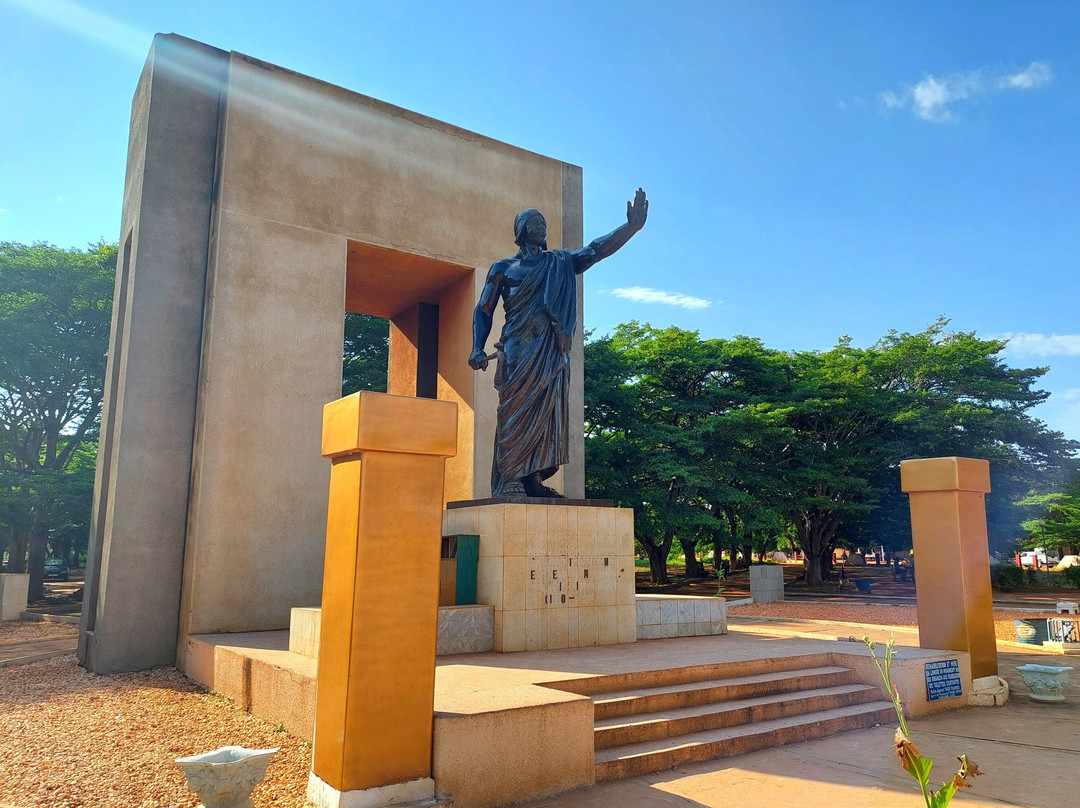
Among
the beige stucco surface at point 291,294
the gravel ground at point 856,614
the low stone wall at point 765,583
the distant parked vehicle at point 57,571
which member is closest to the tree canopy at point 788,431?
the low stone wall at point 765,583

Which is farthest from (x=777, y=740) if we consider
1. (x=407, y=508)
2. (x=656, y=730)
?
(x=407, y=508)

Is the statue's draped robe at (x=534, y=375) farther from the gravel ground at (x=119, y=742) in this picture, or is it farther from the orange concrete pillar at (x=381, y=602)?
the orange concrete pillar at (x=381, y=602)

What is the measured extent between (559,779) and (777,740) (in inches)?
73.8

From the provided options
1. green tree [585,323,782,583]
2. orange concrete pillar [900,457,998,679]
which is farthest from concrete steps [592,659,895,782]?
green tree [585,323,782,583]

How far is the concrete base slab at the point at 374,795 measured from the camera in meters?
3.67

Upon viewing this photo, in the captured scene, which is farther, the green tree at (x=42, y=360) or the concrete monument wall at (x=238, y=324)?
the green tree at (x=42, y=360)

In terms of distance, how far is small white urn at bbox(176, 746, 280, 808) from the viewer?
3.41 m

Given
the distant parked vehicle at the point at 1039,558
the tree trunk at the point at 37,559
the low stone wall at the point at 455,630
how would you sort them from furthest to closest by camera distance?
the distant parked vehicle at the point at 1039,558
the tree trunk at the point at 37,559
the low stone wall at the point at 455,630

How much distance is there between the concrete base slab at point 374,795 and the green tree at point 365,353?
16982 mm

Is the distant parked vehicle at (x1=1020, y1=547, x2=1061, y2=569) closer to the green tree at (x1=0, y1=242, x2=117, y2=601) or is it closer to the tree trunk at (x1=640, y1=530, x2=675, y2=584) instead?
the tree trunk at (x1=640, y1=530, x2=675, y2=584)

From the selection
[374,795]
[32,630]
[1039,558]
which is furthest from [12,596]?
[1039,558]

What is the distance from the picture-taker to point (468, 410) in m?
11.3

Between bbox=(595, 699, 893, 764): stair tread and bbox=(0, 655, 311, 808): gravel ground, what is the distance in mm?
1904

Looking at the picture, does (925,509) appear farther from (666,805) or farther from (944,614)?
(666,805)
